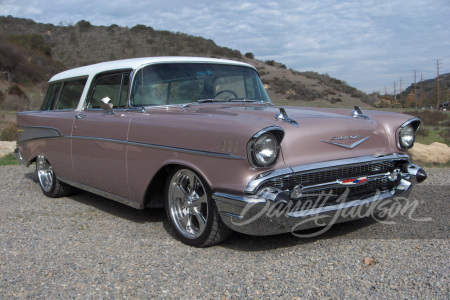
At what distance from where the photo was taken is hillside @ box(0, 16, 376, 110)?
26.4 metres

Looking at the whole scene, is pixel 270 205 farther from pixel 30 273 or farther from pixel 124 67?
pixel 124 67

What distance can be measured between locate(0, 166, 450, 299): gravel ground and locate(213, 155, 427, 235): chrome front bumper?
0.24 meters

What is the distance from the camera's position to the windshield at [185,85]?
4.14 meters

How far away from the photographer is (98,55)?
3938 centimetres

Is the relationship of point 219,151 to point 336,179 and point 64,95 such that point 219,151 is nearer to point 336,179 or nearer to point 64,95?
point 336,179

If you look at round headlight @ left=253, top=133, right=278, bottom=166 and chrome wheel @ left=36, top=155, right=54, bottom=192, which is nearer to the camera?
round headlight @ left=253, top=133, right=278, bottom=166

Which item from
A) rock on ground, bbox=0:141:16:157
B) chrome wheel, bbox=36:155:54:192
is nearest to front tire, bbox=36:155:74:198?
chrome wheel, bbox=36:155:54:192

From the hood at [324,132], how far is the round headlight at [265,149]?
0.25 feet

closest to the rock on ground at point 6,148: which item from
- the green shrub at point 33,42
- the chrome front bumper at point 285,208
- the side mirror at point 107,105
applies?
the side mirror at point 107,105

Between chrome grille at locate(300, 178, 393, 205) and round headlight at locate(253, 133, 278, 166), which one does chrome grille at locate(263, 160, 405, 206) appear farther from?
round headlight at locate(253, 133, 278, 166)

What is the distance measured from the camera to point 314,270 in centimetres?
289

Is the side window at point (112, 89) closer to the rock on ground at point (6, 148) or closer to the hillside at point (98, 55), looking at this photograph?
the rock on ground at point (6, 148)

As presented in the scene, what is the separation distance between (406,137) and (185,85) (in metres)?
2.01

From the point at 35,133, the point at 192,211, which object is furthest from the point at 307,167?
the point at 35,133
